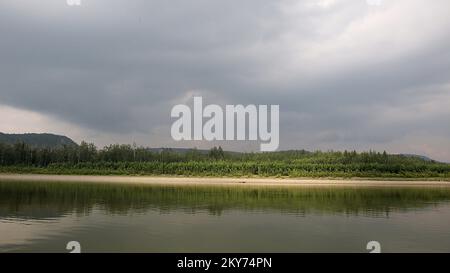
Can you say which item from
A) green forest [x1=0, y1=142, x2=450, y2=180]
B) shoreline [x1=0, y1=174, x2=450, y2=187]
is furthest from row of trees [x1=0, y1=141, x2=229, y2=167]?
shoreline [x1=0, y1=174, x2=450, y2=187]

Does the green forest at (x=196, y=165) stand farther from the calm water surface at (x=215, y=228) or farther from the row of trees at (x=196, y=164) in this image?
the calm water surface at (x=215, y=228)

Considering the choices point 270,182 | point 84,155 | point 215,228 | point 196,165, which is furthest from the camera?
point 84,155

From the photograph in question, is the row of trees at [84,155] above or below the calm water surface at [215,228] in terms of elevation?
above

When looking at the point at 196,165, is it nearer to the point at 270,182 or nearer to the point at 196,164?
the point at 196,164

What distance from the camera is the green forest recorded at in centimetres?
10525

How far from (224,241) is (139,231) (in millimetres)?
5127

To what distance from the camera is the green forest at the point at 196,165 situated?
105250 mm

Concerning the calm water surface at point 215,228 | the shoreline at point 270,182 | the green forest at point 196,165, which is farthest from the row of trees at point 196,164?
the calm water surface at point 215,228

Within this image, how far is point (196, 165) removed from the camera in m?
117

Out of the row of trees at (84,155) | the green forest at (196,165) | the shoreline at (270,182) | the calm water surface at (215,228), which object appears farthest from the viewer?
the row of trees at (84,155)

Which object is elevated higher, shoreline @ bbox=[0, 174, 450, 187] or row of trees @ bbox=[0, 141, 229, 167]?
row of trees @ bbox=[0, 141, 229, 167]

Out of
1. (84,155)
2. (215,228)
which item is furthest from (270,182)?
(84,155)

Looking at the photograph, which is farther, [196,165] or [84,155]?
[84,155]

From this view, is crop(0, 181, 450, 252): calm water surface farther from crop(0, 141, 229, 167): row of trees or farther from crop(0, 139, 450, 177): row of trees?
crop(0, 141, 229, 167): row of trees
